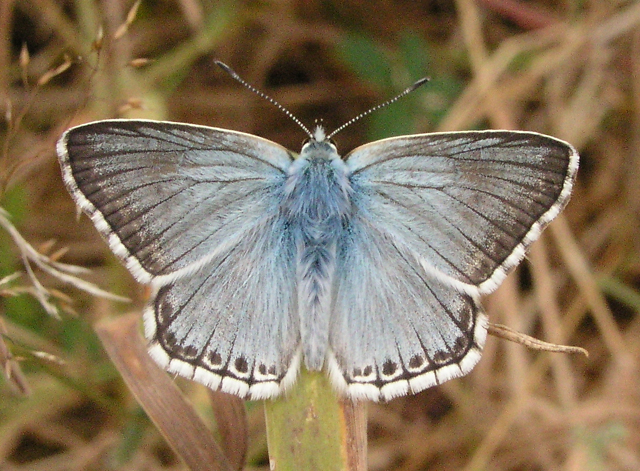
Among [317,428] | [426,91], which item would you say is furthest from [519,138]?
[426,91]

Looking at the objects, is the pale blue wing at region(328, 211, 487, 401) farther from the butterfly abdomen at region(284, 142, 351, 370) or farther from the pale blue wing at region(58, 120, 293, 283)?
the pale blue wing at region(58, 120, 293, 283)

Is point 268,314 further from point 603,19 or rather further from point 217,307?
point 603,19

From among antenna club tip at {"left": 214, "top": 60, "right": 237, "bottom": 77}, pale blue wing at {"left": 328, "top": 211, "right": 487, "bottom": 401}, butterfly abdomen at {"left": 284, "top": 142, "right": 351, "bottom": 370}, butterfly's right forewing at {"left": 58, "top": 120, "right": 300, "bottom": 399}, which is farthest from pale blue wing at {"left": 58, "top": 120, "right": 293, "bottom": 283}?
pale blue wing at {"left": 328, "top": 211, "right": 487, "bottom": 401}

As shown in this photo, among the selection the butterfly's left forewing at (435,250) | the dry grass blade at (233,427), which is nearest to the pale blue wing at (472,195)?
the butterfly's left forewing at (435,250)

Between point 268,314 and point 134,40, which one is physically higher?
point 134,40

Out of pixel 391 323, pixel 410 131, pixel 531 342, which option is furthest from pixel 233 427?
pixel 410 131
